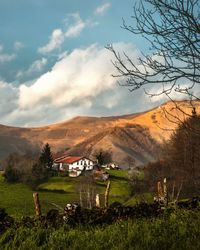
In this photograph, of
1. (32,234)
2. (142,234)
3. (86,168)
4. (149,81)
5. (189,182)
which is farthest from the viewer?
(86,168)

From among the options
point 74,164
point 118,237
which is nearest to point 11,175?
point 74,164

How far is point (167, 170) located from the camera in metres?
63.8

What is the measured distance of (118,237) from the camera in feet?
31.4

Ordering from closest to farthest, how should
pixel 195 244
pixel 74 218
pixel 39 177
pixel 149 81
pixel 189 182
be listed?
pixel 149 81 → pixel 195 244 → pixel 74 218 → pixel 189 182 → pixel 39 177

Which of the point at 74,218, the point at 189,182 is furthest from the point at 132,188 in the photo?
the point at 74,218

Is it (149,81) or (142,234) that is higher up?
(149,81)

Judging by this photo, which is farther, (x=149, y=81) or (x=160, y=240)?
(x=160, y=240)

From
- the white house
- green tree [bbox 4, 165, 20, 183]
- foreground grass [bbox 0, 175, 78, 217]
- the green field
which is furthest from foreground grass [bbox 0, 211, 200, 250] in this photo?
the white house

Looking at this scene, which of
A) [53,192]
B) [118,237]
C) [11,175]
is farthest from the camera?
[11,175]

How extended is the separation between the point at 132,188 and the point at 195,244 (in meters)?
77.8

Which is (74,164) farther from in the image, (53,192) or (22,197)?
(22,197)

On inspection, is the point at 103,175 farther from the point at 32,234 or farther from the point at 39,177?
the point at 32,234

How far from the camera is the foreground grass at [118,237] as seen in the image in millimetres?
8969

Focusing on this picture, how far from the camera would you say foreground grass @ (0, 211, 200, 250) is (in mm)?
8969
